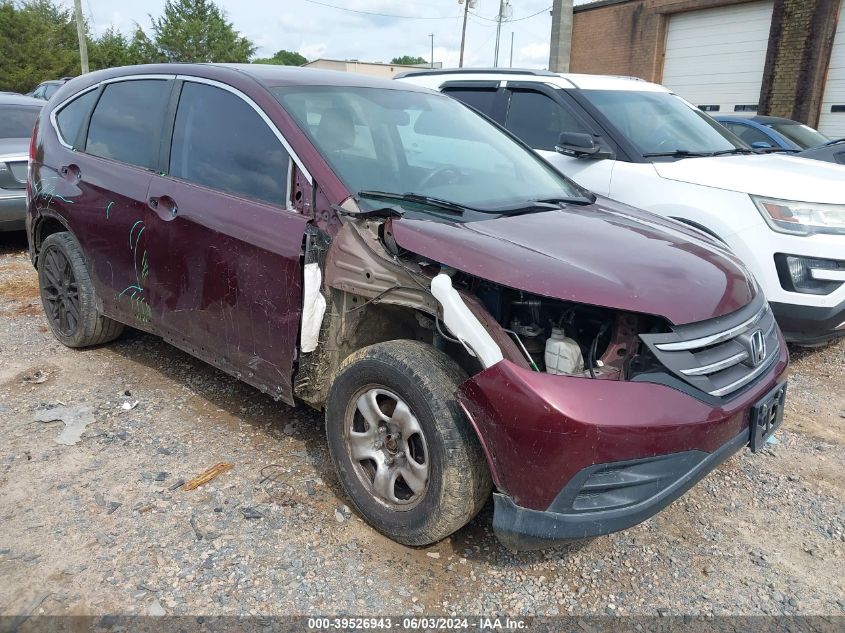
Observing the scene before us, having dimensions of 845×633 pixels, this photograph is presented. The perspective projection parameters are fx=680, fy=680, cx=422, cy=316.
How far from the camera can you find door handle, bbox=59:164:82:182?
4127mm

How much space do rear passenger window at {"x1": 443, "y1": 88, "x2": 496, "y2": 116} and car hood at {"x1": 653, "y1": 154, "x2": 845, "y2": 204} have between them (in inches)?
68.3

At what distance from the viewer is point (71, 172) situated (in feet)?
13.7

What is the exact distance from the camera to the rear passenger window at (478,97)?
600 cm

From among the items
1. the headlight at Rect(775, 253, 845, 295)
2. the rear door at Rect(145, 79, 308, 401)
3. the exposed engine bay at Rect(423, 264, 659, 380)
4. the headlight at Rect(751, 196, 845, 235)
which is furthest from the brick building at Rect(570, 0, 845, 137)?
the rear door at Rect(145, 79, 308, 401)

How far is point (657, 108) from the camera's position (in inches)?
225

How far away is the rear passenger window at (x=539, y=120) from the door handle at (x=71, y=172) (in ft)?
11.0

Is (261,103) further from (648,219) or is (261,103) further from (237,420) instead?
(648,219)

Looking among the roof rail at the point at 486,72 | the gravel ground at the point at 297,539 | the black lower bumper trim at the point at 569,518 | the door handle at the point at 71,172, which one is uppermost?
the roof rail at the point at 486,72

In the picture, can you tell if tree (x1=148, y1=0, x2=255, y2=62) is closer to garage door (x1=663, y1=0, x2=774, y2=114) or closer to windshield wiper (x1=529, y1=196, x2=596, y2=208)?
garage door (x1=663, y1=0, x2=774, y2=114)

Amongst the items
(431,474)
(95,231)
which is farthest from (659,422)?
(95,231)

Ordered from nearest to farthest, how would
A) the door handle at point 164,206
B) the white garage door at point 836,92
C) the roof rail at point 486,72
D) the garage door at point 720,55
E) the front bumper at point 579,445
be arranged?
the front bumper at point 579,445 < the door handle at point 164,206 < the roof rail at point 486,72 < the white garage door at point 836,92 < the garage door at point 720,55

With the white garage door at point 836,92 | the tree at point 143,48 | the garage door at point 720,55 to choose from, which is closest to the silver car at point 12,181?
the white garage door at point 836,92

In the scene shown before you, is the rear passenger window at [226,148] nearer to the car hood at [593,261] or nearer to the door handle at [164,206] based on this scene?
the door handle at [164,206]

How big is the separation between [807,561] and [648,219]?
1658 millimetres
